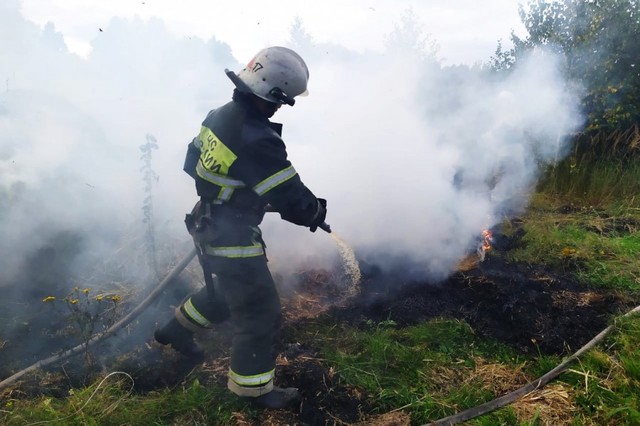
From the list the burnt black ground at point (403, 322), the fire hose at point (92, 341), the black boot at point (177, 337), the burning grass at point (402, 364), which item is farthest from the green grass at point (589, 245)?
the black boot at point (177, 337)

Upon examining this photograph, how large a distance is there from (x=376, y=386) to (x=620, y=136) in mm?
7488

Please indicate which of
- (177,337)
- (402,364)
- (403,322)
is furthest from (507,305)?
(177,337)

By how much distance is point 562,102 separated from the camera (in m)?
8.25

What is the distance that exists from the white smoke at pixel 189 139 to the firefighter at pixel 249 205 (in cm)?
217

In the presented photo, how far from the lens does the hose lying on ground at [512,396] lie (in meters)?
2.97

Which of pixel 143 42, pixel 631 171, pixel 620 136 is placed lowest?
pixel 631 171

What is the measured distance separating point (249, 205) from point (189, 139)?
12.5 feet

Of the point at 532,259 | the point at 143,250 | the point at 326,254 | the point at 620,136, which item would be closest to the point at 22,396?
the point at 143,250

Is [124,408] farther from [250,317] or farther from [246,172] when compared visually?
[246,172]

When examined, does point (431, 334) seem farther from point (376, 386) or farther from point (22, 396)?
point (22, 396)

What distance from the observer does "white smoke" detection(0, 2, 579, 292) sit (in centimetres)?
532

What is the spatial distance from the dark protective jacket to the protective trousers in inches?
5.8

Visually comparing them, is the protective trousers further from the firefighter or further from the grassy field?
the grassy field

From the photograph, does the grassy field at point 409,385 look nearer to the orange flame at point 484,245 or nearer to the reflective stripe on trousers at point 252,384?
the reflective stripe on trousers at point 252,384
